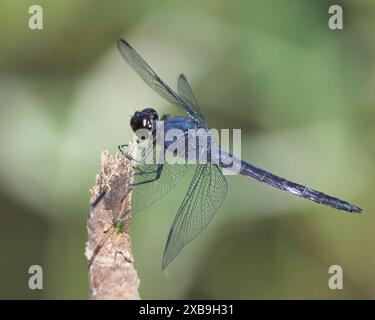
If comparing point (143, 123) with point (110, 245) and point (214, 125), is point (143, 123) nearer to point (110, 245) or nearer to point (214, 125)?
point (214, 125)

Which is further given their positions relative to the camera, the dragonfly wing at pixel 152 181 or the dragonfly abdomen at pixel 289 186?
the dragonfly abdomen at pixel 289 186

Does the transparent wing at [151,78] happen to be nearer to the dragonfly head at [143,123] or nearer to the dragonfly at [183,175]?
the dragonfly at [183,175]

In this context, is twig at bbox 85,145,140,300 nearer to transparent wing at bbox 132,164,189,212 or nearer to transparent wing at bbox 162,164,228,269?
transparent wing at bbox 132,164,189,212

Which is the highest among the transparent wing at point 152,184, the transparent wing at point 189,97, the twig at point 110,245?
the transparent wing at point 189,97

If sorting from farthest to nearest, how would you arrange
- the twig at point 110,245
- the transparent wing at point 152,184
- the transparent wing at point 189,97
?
the transparent wing at point 189,97 < the transparent wing at point 152,184 < the twig at point 110,245

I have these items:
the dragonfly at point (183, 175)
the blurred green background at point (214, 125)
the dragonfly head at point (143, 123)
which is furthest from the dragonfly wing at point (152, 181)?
the blurred green background at point (214, 125)

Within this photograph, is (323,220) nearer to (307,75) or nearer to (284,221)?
(284,221)
